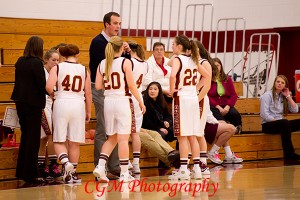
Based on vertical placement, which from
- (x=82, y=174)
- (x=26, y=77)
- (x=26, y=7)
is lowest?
(x=82, y=174)

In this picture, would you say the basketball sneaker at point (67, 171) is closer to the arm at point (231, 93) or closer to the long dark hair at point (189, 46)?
the long dark hair at point (189, 46)

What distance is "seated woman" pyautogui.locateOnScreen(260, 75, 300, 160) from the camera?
11.2 meters

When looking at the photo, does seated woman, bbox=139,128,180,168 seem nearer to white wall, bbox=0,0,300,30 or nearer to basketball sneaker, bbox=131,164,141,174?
basketball sneaker, bbox=131,164,141,174

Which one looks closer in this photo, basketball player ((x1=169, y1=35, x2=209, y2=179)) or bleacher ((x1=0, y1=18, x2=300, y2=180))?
basketball player ((x1=169, y1=35, x2=209, y2=179))

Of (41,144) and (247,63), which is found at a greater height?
(247,63)

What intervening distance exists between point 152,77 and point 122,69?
2528 millimetres

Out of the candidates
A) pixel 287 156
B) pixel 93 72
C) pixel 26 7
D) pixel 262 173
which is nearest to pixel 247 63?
pixel 287 156

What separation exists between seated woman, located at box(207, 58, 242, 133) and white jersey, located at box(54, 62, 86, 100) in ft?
9.78

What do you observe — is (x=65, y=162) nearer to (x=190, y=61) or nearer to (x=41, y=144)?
(x=41, y=144)

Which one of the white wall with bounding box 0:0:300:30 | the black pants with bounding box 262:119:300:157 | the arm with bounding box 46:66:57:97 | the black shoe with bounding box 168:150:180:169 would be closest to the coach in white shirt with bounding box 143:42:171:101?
the black shoe with bounding box 168:150:180:169

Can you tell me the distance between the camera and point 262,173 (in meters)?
9.30

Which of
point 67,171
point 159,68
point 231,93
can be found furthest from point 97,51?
point 231,93

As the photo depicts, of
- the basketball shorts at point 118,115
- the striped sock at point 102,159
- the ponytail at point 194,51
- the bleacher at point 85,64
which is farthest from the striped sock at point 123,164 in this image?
the ponytail at point 194,51

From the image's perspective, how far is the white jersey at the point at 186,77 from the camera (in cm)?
856
